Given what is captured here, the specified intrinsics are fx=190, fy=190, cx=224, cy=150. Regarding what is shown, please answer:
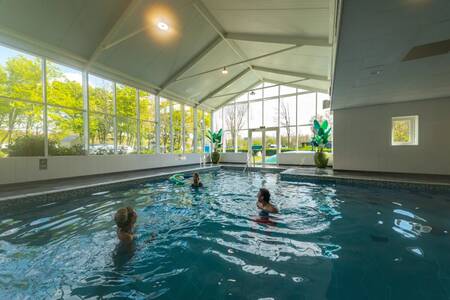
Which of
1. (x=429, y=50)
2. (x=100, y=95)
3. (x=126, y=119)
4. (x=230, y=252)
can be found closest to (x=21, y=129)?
(x=100, y=95)

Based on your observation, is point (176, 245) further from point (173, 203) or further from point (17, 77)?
point (17, 77)

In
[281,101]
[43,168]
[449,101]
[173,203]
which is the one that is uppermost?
[281,101]

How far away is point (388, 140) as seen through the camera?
6.83m

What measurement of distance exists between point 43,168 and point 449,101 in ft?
41.1

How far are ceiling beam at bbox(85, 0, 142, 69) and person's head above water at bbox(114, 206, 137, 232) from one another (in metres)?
5.26

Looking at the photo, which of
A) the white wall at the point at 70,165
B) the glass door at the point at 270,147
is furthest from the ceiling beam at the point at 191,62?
the glass door at the point at 270,147

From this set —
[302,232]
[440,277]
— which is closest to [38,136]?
[302,232]

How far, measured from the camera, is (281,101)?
1129 centimetres

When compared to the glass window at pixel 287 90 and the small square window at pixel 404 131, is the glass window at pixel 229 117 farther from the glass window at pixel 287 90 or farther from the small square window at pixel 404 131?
the small square window at pixel 404 131

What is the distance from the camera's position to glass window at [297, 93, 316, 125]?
33.8ft

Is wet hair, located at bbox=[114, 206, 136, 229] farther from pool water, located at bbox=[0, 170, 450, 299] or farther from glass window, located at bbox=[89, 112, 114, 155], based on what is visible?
glass window, located at bbox=[89, 112, 114, 155]

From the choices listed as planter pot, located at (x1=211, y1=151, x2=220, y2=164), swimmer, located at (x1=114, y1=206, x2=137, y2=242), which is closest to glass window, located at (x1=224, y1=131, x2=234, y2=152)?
planter pot, located at (x1=211, y1=151, x2=220, y2=164)

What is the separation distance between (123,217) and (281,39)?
620 cm

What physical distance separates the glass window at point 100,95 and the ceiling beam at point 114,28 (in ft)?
2.10
